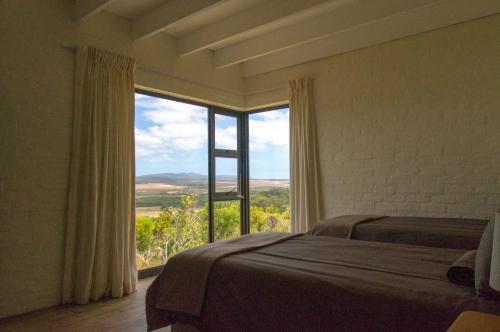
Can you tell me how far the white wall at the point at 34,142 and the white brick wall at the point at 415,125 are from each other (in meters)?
2.76


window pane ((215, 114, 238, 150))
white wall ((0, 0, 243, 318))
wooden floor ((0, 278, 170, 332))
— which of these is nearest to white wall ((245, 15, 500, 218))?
window pane ((215, 114, 238, 150))

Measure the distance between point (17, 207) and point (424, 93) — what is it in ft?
12.7

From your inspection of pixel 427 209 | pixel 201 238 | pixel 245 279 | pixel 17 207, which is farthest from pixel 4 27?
pixel 427 209

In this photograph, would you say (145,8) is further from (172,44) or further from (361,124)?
(361,124)

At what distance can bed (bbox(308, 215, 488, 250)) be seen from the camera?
239 centimetres

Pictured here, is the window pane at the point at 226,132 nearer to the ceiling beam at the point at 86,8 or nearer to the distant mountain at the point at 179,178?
the distant mountain at the point at 179,178

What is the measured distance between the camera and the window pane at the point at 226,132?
4.78m

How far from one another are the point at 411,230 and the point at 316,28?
2.29 meters

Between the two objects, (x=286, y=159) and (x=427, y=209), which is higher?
(x=286, y=159)

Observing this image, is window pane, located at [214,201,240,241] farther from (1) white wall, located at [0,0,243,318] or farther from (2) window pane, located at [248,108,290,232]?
(1) white wall, located at [0,0,243,318]

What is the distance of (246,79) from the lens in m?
4.93

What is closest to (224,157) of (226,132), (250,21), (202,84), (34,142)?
(226,132)

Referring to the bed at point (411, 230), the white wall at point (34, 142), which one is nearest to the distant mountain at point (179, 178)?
the white wall at point (34, 142)

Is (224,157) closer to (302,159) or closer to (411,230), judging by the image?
(302,159)
